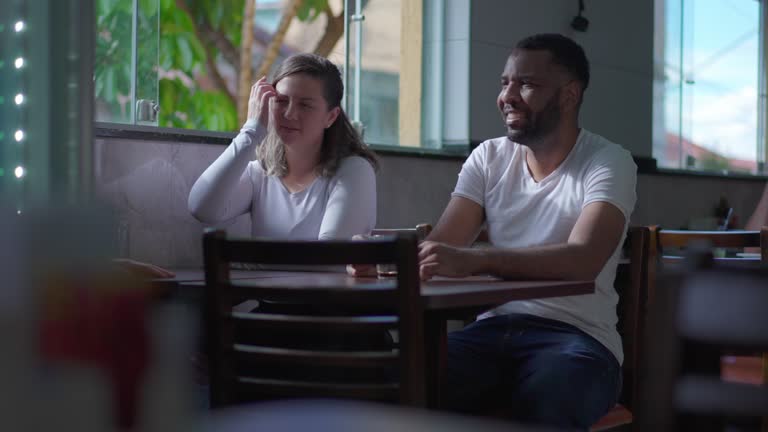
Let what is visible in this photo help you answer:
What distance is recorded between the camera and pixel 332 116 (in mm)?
2904

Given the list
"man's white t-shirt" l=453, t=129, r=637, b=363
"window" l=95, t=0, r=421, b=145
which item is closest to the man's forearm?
"man's white t-shirt" l=453, t=129, r=637, b=363

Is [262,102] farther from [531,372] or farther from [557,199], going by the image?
[531,372]

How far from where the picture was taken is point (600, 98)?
5.14 metres

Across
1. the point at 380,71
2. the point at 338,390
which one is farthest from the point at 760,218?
the point at 338,390

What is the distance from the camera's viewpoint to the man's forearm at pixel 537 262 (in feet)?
6.75

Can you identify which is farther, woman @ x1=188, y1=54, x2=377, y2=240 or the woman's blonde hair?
the woman's blonde hair

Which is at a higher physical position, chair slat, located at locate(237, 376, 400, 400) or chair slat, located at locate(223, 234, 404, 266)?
chair slat, located at locate(223, 234, 404, 266)

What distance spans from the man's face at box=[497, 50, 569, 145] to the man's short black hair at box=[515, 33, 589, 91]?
0.02 meters

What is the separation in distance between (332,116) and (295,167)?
22cm

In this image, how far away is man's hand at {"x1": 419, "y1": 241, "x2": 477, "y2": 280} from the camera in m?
1.99

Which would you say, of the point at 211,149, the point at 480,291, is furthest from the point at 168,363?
the point at 211,149

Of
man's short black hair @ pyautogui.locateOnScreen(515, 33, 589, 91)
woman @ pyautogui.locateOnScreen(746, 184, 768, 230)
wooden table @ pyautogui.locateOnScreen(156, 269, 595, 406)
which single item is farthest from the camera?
woman @ pyautogui.locateOnScreen(746, 184, 768, 230)

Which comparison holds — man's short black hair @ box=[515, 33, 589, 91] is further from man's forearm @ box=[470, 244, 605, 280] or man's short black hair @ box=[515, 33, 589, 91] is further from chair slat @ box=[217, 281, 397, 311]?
chair slat @ box=[217, 281, 397, 311]

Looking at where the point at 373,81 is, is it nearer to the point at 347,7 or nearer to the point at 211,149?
the point at 347,7
